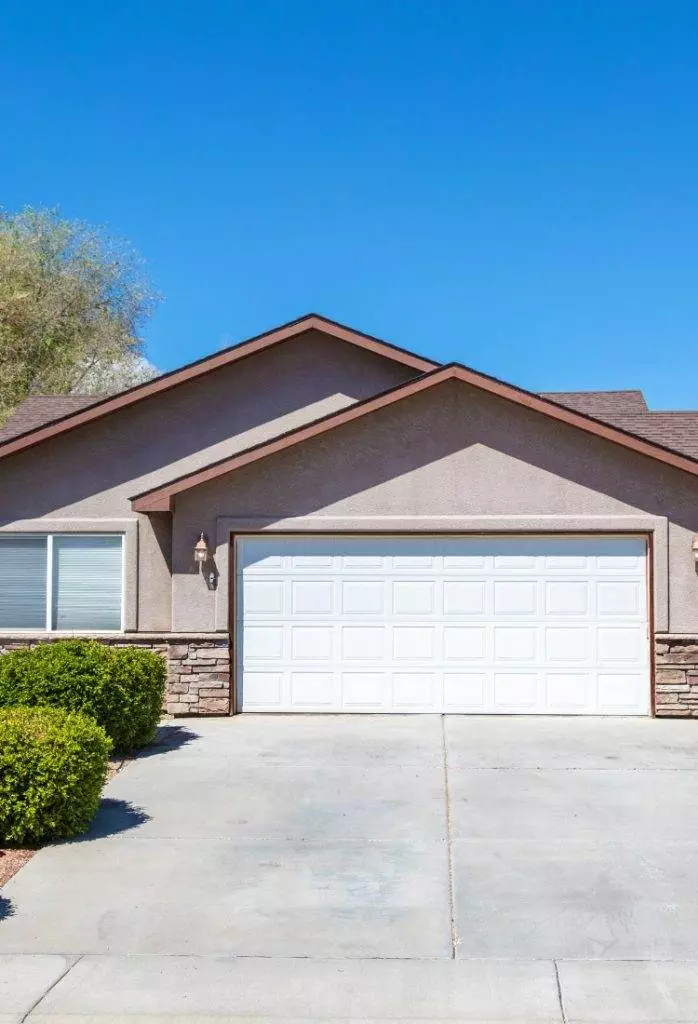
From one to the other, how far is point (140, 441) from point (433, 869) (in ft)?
30.1

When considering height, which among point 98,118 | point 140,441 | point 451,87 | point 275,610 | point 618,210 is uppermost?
point 98,118

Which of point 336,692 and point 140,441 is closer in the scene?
point 336,692

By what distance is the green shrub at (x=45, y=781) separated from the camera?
701 centimetres

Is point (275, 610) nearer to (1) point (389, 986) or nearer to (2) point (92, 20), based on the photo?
(1) point (389, 986)

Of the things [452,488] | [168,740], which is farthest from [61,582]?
[452,488]

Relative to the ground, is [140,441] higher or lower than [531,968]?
higher

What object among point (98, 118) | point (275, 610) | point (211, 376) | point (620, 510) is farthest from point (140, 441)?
point (98, 118)

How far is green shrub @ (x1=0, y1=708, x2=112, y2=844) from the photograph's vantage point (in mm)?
7012

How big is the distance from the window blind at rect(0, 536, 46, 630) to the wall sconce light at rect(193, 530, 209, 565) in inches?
98.3

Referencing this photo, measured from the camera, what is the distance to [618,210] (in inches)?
806

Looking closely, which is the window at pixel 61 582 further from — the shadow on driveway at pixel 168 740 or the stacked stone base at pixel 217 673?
the shadow on driveway at pixel 168 740

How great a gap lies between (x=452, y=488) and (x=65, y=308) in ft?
84.2

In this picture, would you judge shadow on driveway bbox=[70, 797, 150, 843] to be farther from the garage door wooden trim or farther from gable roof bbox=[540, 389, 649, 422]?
gable roof bbox=[540, 389, 649, 422]

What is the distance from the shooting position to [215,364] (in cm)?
1409
